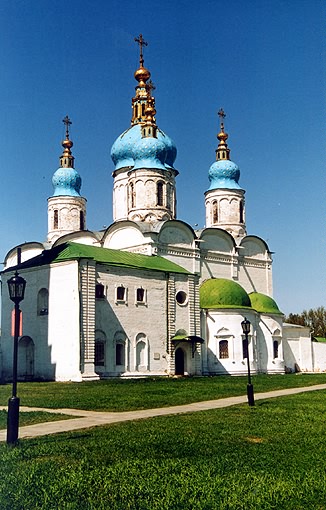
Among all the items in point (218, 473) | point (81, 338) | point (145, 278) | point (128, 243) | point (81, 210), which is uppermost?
point (81, 210)

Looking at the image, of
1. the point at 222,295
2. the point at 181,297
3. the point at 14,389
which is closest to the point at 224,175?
the point at 222,295

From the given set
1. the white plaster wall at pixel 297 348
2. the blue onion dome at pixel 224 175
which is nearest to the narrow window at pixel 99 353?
the blue onion dome at pixel 224 175

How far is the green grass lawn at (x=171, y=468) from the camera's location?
5867 mm

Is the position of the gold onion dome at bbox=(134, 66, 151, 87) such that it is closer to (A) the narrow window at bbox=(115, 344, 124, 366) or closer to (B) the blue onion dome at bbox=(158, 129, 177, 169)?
(B) the blue onion dome at bbox=(158, 129, 177, 169)

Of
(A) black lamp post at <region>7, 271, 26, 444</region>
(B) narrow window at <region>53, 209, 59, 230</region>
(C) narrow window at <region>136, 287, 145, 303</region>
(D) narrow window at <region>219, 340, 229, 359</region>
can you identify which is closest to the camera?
(A) black lamp post at <region>7, 271, 26, 444</region>

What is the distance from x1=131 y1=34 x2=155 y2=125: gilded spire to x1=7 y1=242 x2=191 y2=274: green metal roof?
15.0 m

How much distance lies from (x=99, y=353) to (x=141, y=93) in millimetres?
23371

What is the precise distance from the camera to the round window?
32281mm

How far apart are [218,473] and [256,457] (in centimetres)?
109

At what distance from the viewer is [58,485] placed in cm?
632

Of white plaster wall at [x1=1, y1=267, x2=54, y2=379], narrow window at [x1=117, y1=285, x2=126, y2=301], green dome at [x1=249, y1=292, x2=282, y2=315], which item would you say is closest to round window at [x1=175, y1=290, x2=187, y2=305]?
narrow window at [x1=117, y1=285, x2=126, y2=301]

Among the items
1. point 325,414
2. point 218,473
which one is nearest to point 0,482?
point 218,473

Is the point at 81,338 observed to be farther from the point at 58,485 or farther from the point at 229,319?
the point at 58,485

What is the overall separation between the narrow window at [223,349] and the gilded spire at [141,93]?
57.1ft
